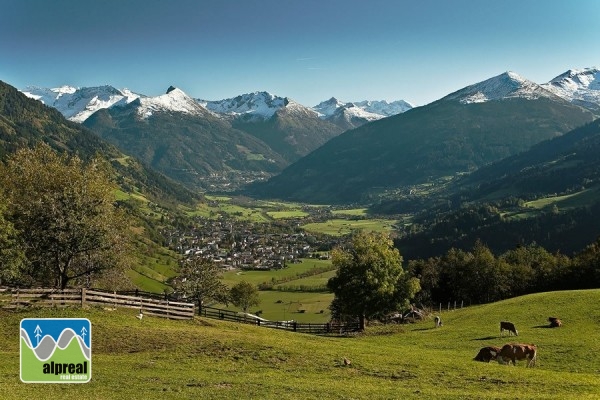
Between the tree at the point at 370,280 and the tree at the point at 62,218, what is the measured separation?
30152 millimetres

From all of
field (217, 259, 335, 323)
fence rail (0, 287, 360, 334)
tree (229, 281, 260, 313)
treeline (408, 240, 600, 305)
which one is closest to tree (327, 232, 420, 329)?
fence rail (0, 287, 360, 334)

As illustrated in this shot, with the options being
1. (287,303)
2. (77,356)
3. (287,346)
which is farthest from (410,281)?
(287,303)

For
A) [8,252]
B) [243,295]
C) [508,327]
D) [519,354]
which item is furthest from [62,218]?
[243,295]

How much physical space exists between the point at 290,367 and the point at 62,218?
3063 cm

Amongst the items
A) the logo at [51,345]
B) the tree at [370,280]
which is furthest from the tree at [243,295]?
the logo at [51,345]

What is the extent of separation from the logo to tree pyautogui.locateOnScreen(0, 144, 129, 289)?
26781mm

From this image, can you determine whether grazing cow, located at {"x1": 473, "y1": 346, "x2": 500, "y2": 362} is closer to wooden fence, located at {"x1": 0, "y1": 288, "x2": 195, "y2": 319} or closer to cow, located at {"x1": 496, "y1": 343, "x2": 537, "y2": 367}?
cow, located at {"x1": 496, "y1": 343, "x2": 537, "y2": 367}

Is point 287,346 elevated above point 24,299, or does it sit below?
below

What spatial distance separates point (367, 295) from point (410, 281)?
7.37 m

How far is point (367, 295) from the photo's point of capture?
216ft

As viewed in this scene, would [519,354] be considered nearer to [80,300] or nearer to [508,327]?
[508,327]

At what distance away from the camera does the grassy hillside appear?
81.7ft

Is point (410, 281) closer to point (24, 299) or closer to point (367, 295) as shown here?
point (367, 295)

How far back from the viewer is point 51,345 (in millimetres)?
23016
